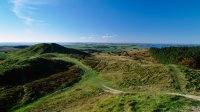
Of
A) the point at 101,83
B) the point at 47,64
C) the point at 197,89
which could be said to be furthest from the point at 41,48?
the point at 197,89

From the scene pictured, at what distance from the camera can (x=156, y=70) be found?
2363 inches

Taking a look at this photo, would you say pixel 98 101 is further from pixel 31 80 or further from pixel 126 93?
pixel 31 80

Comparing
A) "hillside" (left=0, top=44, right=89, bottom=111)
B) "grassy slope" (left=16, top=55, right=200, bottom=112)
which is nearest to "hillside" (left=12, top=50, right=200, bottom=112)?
"grassy slope" (left=16, top=55, right=200, bottom=112)

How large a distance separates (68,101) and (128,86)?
47.4ft

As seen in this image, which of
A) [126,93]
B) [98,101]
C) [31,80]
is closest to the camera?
[98,101]

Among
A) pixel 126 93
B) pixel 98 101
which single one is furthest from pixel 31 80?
pixel 126 93

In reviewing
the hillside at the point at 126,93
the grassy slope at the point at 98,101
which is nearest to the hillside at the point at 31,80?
the hillside at the point at 126,93

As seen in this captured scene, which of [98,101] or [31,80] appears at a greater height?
[98,101]

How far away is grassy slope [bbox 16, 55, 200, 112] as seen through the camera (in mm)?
31234

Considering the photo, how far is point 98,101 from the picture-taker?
134ft

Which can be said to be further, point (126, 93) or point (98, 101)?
point (126, 93)

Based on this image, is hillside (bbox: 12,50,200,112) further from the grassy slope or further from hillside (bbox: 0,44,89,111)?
hillside (bbox: 0,44,89,111)

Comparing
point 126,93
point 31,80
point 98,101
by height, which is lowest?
point 31,80

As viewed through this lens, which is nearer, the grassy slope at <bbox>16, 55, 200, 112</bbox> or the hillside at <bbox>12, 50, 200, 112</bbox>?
the grassy slope at <bbox>16, 55, 200, 112</bbox>
